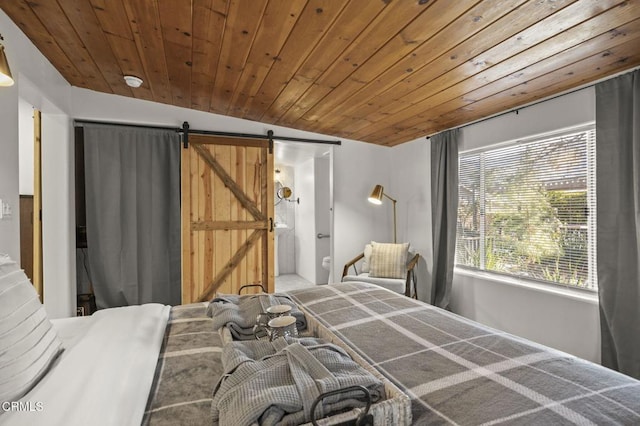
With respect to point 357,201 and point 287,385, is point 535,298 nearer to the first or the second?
point 357,201

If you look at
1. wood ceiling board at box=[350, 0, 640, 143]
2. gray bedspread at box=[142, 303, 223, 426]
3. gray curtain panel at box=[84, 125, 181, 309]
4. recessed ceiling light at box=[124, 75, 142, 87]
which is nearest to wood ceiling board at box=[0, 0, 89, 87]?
recessed ceiling light at box=[124, 75, 142, 87]

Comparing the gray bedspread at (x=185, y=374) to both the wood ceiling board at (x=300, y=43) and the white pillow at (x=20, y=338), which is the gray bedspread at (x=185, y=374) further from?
the wood ceiling board at (x=300, y=43)

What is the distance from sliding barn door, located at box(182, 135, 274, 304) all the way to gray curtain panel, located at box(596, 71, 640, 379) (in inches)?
119

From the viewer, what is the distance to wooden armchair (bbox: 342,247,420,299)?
3660 mm

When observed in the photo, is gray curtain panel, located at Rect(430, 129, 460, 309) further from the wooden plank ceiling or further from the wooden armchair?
the wooden plank ceiling

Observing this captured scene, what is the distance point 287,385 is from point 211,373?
40 centimetres

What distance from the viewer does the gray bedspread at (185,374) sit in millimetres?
942

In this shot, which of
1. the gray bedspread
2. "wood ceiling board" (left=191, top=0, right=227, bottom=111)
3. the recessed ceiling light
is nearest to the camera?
the gray bedspread

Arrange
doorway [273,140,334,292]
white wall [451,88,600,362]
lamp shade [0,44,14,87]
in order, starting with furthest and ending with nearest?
1. doorway [273,140,334,292]
2. white wall [451,88,600,362]
3. lamp shade [0,44,14,87]

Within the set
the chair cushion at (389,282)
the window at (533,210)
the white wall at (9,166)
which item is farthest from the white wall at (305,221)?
the white wall at (9,166)

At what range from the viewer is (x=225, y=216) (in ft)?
12.6

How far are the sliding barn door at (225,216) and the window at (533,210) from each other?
7.30 feet

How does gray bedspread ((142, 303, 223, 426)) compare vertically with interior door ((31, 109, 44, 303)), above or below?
below

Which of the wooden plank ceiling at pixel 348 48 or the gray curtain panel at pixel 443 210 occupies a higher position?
the wooden plank ceiling at pixel 348 48
